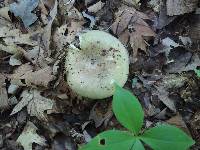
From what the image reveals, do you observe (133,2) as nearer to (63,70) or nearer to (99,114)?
(63,70)

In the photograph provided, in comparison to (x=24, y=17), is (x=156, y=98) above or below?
below

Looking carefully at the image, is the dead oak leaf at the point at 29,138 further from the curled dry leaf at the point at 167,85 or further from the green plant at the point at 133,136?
the curled dry leaf at the point at 167,85

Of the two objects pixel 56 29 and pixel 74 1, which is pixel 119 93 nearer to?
pixel 56 29

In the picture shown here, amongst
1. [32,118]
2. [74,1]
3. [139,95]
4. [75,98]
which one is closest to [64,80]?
[75,98]

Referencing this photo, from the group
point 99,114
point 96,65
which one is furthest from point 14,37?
point 99,114

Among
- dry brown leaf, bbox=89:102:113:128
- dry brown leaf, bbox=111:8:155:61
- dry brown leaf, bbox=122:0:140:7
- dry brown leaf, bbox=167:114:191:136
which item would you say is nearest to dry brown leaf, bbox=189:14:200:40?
dry brown leaf, bbox=111:8:155:61
